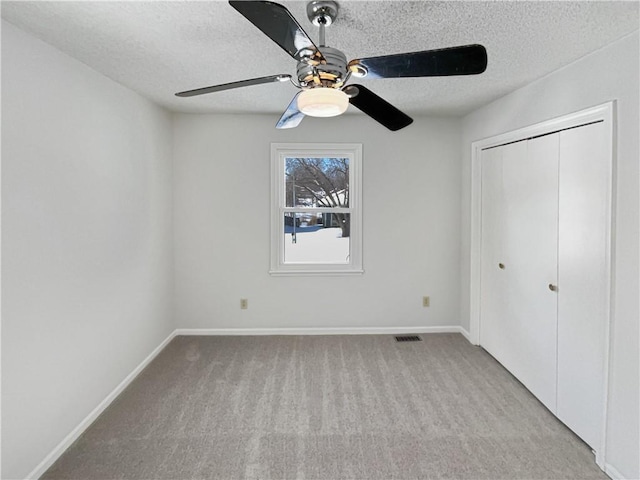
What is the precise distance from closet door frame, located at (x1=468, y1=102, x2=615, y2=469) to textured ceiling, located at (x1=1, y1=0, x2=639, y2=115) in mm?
364

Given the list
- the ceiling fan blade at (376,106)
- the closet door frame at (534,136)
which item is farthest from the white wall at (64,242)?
the closet door frame at (534,136)

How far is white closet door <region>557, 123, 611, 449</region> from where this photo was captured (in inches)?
84.1

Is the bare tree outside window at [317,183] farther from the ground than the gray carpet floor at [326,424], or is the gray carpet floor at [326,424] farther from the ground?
the bare tree outside window at [317,183]

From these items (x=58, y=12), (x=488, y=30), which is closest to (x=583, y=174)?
(x=488, y=30)

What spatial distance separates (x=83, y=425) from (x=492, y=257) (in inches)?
136

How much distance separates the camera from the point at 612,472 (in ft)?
6.55

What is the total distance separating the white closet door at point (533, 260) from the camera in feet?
8.52

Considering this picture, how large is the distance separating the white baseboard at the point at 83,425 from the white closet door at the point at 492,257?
3.17 metres

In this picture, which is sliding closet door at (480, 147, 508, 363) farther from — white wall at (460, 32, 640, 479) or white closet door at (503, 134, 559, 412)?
white wall at (460, 32, 640, 479)

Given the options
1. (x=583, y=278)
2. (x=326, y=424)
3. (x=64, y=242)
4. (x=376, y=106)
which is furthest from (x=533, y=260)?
(x=64, y=242)

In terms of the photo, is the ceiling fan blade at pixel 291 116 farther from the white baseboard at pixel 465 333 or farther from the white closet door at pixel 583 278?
the white baseboard at pixel 465 333

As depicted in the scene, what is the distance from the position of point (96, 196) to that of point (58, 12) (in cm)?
113

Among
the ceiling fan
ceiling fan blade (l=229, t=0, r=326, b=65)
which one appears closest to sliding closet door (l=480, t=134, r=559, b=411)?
the ceiling fan

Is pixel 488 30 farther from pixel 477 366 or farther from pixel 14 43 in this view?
pixel 477 366
